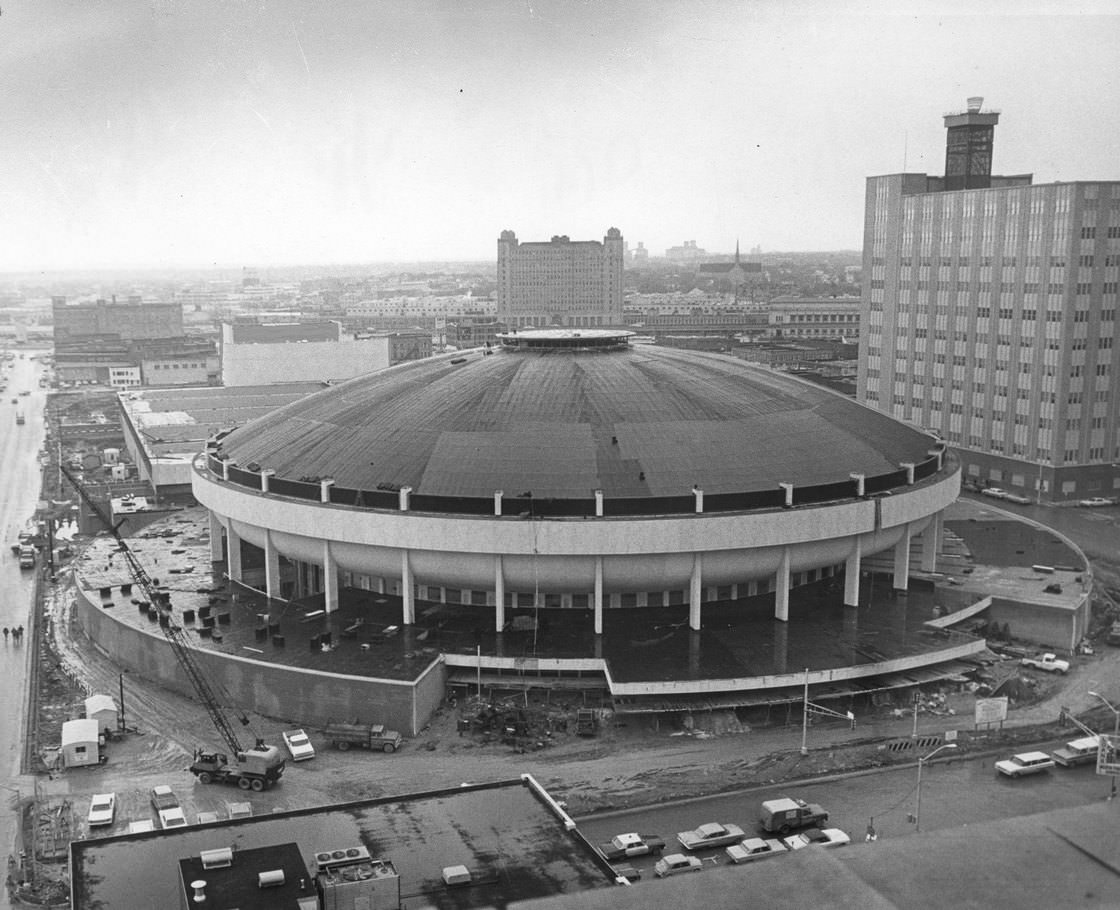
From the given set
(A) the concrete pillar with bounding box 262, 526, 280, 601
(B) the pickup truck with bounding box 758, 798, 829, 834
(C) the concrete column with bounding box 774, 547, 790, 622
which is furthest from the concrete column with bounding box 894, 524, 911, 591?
(A) the concrete pillar with bounding box 262, 526, 280, 601

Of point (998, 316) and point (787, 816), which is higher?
point (998, 316)

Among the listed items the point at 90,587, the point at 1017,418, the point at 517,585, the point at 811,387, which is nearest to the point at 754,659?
the point at 517,585

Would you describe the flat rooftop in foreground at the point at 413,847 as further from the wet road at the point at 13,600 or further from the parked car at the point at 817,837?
the parked car at the point at 817,837

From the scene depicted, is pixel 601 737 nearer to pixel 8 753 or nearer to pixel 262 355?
pixel 8 753

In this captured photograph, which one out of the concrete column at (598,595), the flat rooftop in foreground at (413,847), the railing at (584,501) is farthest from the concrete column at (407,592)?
the flat rooftop in foreground at (413,847)

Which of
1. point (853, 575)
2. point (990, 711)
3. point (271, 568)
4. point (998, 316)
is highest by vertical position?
point (998, 316)

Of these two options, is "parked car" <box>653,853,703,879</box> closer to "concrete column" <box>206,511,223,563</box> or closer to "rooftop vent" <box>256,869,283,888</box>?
"rooftop vent" <box>256,869,283,888</box>

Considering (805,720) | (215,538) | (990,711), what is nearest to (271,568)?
(215,538)

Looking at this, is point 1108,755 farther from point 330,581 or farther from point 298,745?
point 330,581
